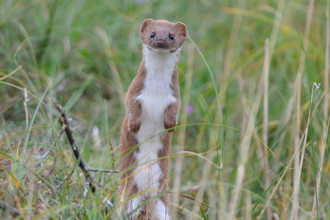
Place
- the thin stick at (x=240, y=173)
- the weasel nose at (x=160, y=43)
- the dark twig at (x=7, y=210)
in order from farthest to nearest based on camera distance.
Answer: the thin stick at (x=240, y=173) → the weasel nose at (x=160, y=43) → the dark twig at (x=7, y=210)

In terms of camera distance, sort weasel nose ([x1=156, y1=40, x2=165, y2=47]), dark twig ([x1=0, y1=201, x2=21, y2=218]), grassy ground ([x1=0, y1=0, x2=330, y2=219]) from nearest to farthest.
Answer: dark twig ([x1=0, y1=201, x2=21, y2=218]) < weasel nose ([x1=156, y1=40, x2=165, y2=47]) < grassy ground ([x1=0, y1=0, x2=330, y2=219])

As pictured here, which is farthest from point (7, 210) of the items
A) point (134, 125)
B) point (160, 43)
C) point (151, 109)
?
point (160, 43)

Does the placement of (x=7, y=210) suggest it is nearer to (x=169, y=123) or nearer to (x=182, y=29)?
(x=169, y=123)

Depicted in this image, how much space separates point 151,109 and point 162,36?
0.40 metres

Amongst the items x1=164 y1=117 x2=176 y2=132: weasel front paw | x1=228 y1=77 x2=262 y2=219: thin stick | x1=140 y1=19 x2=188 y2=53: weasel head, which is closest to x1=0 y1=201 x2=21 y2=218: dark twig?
x1=164 y1=117 x2=176 y2=132: weasel front paw

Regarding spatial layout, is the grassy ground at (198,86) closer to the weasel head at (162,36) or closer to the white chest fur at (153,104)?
the white chest fur at (153,104)

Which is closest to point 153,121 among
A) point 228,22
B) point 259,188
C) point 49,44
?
point 259,188

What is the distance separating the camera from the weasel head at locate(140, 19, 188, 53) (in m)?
2.73

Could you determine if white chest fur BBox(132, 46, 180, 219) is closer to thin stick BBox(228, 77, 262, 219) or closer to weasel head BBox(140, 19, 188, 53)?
weasel head BBox(140, 19, 188, 53)

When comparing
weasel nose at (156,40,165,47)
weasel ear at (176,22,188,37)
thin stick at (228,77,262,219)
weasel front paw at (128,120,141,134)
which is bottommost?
thin stick at (228,77,262,219)

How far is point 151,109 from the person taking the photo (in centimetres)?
283

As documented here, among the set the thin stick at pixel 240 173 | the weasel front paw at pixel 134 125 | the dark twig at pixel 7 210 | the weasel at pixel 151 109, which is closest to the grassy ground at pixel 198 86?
the thin stick at pixel 240 173

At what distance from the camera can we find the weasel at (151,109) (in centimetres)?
278

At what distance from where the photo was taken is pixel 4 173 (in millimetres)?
2785
